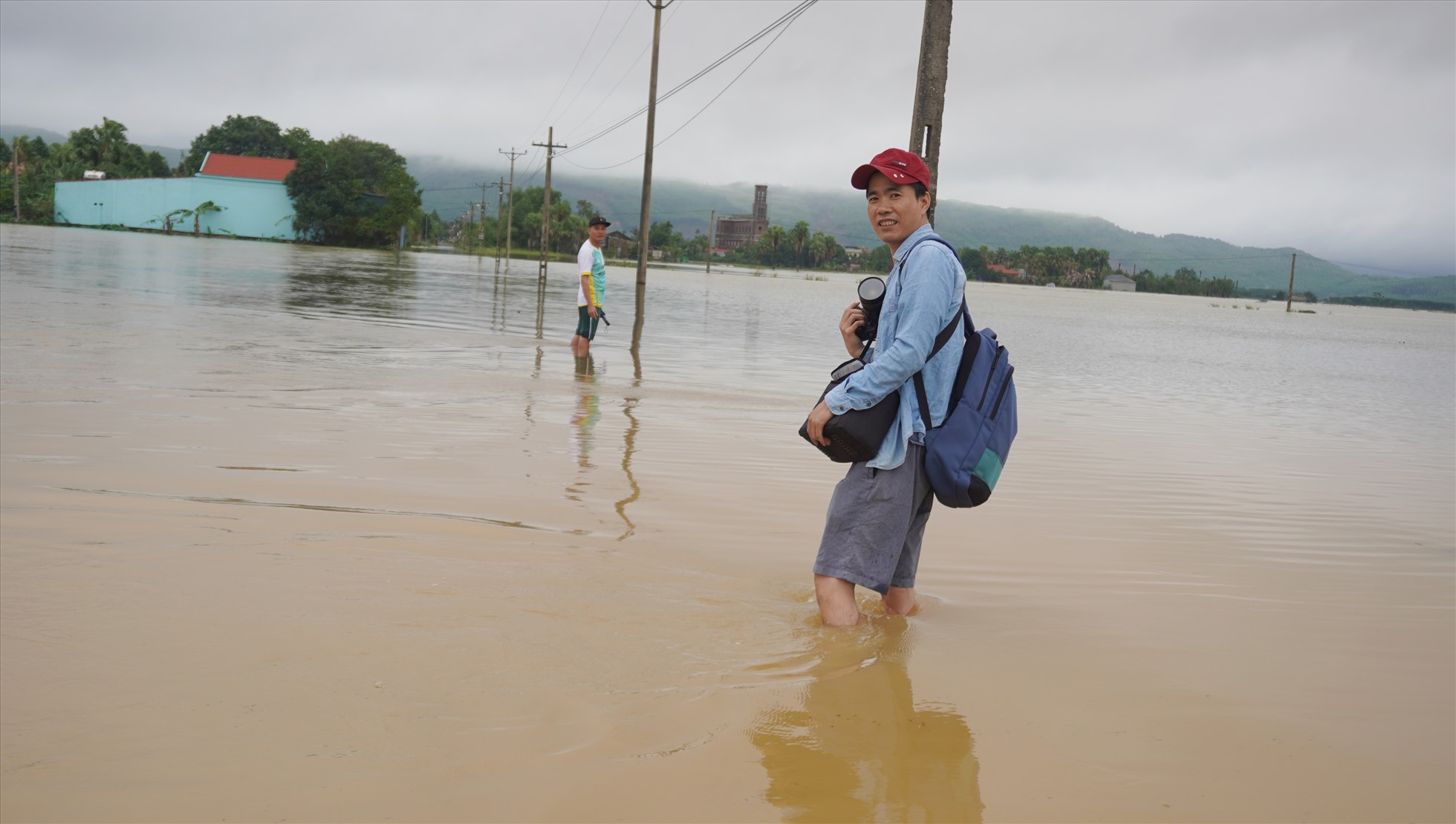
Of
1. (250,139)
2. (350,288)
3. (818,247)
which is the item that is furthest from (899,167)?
(818,247)

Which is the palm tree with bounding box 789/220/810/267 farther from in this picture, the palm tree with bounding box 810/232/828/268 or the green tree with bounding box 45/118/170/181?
the green tree with bounding box 45/118/170/181

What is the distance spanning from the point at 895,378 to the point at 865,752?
125cm

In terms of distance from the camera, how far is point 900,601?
4.46m

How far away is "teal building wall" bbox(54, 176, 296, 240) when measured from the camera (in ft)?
284

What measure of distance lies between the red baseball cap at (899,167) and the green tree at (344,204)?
299 ft

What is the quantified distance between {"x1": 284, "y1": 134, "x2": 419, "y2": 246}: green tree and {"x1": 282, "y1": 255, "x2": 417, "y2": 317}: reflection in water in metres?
41.6

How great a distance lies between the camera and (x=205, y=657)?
3.52m

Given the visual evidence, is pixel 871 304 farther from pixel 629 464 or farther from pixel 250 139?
pixel 250 139

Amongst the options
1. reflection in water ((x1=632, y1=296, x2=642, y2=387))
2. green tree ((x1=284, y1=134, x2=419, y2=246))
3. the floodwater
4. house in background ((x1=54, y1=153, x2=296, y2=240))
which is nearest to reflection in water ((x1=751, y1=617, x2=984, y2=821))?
the floodwater

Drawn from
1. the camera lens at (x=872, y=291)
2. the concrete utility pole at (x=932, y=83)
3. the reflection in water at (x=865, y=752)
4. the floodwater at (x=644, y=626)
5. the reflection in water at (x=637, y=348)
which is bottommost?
the reflection in water at (x=865, y=752)

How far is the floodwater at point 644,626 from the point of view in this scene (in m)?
2.93

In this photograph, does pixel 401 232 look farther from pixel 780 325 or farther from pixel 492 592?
pixel 492 592

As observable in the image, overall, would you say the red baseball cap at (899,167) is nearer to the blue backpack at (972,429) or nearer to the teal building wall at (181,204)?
the blue backpack at (972,429)

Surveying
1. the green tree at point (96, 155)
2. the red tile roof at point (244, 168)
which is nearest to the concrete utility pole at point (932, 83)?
the red tile roof at point (244, 168)
